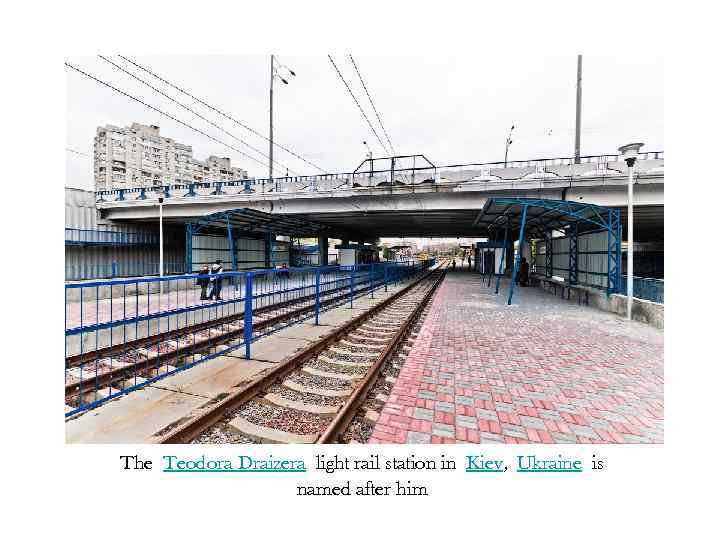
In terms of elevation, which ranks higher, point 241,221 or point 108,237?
point 241,221

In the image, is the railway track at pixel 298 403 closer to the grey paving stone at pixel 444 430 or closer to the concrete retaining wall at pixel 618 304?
the grey paving stone at pixel 444 430

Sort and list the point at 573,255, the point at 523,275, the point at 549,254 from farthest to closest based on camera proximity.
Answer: the point at 523,275, the point at 549,254, the point at 573,255

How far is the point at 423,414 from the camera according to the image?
3.25m

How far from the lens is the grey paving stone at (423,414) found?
3.17m

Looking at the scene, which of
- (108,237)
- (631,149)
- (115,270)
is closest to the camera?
(631,149)

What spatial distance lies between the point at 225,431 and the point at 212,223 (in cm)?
1667

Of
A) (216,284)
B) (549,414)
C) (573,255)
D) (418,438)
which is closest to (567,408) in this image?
(549,414)

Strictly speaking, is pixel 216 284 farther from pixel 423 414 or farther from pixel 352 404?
pixel 423 414

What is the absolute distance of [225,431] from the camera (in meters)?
2.99

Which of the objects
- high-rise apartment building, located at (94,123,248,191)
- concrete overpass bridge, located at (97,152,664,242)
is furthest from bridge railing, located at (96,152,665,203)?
high-rise apartment building, located at (94,123,248,191)

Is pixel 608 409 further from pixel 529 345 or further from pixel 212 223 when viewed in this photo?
pixel 212 223

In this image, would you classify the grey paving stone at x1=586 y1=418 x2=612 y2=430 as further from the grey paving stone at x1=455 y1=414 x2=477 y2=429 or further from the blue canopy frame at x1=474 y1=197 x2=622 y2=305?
the blue canopy frame at x1=474 y1=197 x2=622 y2=305

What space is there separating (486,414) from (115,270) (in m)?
31.4

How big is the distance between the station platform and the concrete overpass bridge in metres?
10.8
